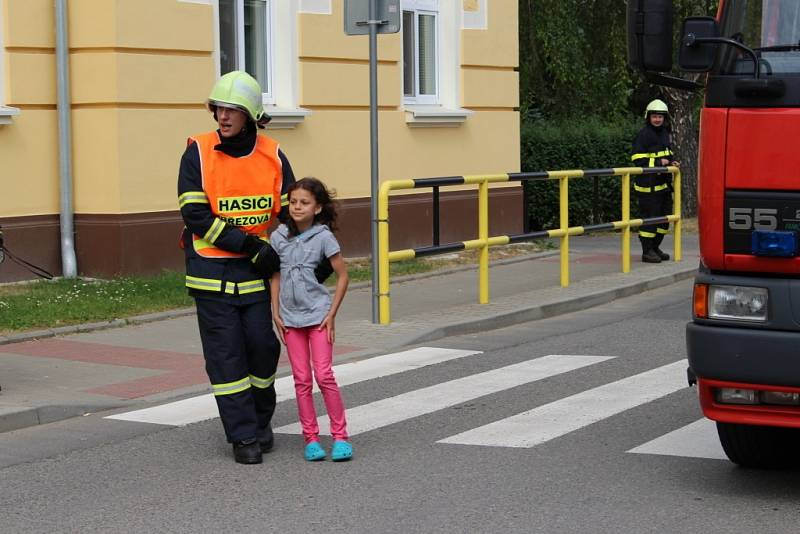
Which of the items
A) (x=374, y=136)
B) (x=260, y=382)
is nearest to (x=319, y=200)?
(x=260, y=382)

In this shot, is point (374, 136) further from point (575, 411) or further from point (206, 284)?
point (206, 284)

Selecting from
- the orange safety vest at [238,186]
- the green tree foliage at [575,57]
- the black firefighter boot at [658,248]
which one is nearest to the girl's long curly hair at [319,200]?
the orange safety vest at [238,186]

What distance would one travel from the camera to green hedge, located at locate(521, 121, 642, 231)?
70.6 ft

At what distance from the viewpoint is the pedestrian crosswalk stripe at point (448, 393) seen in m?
8.34

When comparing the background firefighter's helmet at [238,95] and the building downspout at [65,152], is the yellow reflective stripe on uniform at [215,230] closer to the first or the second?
the background firefighter's helmet at [238,95]

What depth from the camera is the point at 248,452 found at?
7297 mm

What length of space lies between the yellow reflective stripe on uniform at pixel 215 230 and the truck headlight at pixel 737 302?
2380 millimetres

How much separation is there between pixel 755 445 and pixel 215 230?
108 inches

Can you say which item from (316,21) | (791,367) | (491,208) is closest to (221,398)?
(791,367)

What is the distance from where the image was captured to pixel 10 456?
7.55m

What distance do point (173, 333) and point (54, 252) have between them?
2940 millimetres

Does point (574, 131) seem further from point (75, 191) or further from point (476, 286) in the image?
point (75, 191)

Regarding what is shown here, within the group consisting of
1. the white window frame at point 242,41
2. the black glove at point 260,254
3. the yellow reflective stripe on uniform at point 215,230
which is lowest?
the black glove at point 260,254

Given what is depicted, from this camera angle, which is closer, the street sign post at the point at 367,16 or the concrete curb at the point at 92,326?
the concrete curb at the point at 92,326
